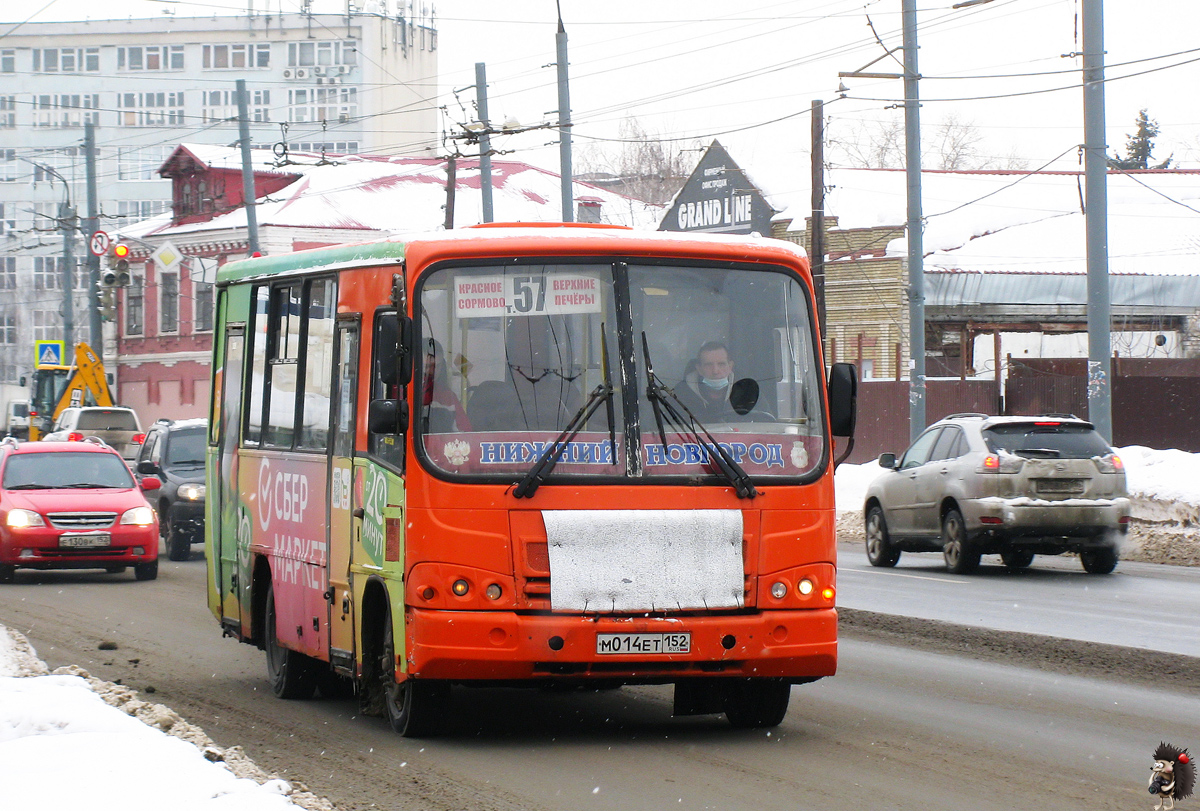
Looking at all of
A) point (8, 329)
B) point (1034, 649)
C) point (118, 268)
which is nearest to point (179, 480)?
point (118, 268)

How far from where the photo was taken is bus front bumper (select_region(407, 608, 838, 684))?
7.84 meters

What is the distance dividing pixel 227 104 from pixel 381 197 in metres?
64.7

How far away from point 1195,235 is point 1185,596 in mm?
37981

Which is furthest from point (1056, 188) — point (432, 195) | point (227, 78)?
point (227, 78)

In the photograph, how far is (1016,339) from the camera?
5522cm

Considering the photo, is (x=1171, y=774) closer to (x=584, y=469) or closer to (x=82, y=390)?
(x=584, y=469)

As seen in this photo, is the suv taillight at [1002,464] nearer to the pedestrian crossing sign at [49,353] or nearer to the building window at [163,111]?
the pedestrian crossing sign at [49,353]

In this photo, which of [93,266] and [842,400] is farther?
[93,266]

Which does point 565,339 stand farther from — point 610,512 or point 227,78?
point 227,78

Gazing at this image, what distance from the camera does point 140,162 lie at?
12294 centimetres

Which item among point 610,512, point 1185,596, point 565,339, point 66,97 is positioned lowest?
point 1185,596

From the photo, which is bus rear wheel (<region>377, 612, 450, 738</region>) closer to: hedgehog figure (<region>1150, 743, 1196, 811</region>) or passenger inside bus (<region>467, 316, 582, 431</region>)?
passenger inside bus (<region>467, 316, 582, 431</region>)

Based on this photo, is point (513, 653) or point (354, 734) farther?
point (354, 734)

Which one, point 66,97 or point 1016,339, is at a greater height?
point 66,97
